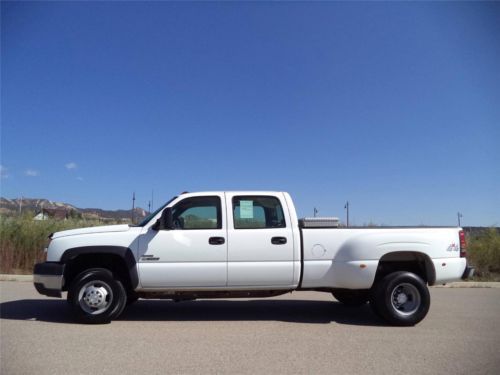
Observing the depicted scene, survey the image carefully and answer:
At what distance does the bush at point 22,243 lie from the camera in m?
14.4

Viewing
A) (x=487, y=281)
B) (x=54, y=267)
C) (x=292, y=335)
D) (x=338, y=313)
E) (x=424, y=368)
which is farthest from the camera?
(x=487, y=281)

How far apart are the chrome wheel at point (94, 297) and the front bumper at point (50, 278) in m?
0.35

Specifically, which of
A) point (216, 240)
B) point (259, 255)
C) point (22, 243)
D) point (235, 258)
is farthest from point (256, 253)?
point (22, 243)

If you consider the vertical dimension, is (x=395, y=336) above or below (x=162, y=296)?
below

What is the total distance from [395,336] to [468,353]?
3.39ft

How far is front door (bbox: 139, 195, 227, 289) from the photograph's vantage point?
6875mm

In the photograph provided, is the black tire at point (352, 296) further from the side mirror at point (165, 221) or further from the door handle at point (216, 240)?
the side mirror at point (165, 221)

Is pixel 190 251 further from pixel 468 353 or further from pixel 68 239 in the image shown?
pixel 468 353

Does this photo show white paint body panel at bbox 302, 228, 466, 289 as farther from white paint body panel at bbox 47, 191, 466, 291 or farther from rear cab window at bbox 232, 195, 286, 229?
rear cab window at bbox 232, 195, 286, 229

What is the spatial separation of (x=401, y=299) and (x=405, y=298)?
68mm

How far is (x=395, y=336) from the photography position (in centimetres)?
630

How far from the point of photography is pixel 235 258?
6.95 metres

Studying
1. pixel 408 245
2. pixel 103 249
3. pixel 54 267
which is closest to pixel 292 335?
pixel 408 245

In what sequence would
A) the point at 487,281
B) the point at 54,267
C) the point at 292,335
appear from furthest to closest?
the point at 487,281
the point at 54,267
the point at 292,335
